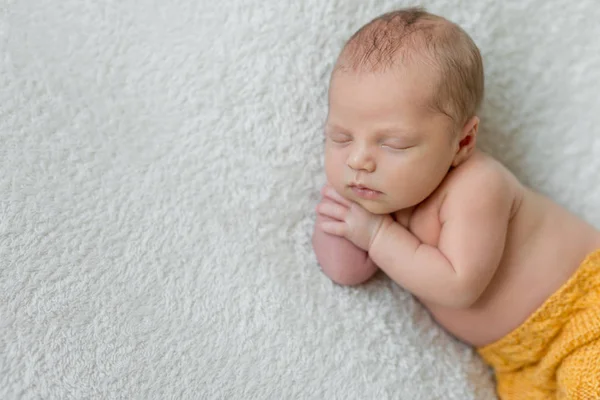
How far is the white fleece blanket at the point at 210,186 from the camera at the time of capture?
38.4 inches

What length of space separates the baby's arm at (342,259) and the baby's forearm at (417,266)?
0.09ft

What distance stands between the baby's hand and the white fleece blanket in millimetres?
62

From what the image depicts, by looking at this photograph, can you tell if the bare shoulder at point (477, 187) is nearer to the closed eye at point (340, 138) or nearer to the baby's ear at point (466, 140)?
the baby's ear at point (466, 140)

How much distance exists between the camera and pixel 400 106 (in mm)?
974

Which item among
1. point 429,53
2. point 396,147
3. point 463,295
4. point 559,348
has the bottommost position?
point 559,348

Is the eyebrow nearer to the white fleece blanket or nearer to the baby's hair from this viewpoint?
the baby's hair

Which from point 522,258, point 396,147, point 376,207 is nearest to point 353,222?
point 376,207

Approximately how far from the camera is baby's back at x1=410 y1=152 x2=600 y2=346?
3.64 ft

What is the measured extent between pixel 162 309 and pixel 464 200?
1.62 ft

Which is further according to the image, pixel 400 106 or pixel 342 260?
pixel 342 260

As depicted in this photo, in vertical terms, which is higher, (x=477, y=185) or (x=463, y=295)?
(x=477, y=185)

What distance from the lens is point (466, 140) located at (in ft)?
3.53

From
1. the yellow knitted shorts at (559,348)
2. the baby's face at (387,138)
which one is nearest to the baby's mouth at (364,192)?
the baby's face at (387,138)

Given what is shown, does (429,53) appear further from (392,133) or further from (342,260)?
(342,260)
